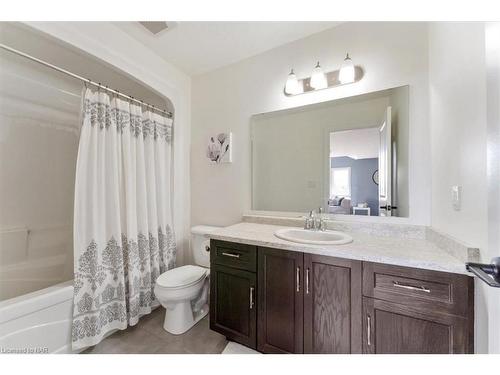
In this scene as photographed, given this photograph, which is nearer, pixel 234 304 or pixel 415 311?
pixel 415 311

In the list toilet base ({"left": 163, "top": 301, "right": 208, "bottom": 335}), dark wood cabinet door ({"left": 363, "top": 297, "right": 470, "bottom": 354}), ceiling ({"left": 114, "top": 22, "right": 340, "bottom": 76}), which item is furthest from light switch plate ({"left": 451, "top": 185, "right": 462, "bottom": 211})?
toilet base ({"left": 163, "top": 301, "right": 208, "bottom": 335})

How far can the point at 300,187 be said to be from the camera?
175cm

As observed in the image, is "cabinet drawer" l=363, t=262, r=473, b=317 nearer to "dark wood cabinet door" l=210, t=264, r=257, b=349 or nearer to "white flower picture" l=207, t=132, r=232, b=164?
"dark wood cabinet door" l=210, t=264, r=257, b=349

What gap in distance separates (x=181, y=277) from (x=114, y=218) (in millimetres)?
709

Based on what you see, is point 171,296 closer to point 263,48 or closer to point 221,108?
point 221,108

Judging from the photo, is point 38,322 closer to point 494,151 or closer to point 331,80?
point 494,151

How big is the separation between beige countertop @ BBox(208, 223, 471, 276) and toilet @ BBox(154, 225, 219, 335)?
40 cm

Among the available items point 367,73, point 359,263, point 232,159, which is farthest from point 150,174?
point 367,73

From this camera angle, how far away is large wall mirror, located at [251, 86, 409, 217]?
1416 millimetres

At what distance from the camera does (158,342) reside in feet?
4.85

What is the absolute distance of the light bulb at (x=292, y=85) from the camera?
1697 millimetres

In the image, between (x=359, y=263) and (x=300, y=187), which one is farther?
(x=300, y=187)

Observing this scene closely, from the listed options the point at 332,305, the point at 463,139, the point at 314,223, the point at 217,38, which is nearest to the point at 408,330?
the point at 332,305
